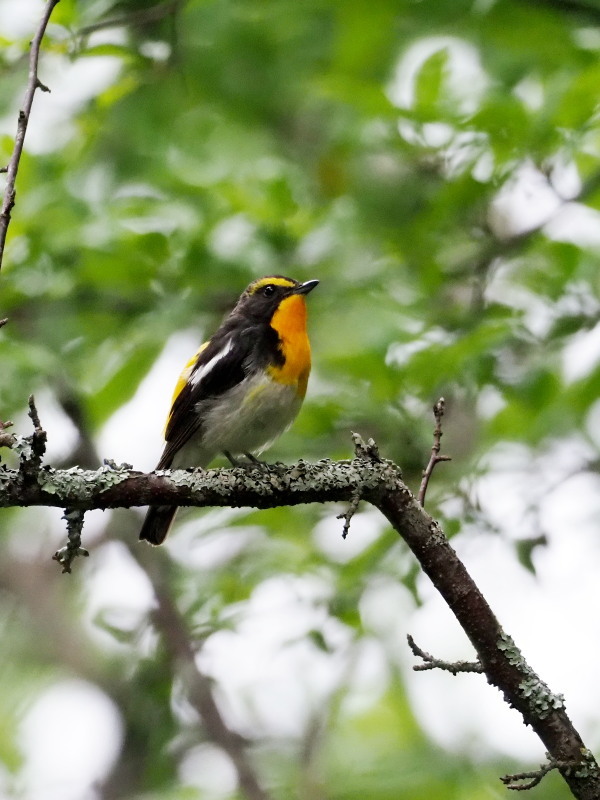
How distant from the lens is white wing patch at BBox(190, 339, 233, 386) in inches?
233

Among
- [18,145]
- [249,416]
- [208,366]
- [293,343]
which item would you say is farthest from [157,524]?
[18,145]

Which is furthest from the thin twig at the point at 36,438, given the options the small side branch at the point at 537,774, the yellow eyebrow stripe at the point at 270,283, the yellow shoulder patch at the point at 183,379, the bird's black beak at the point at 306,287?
the yellow eyebrow stripe at the point at 270,283

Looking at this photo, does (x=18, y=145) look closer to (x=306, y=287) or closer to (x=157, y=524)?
(x=157, y=524)

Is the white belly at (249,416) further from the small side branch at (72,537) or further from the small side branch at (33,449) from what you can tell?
the small side branch at (33,449)

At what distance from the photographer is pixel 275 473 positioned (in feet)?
11.9

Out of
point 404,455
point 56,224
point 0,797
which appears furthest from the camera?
point 0,797

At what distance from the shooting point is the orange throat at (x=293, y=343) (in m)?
5.79

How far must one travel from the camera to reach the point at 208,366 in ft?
19.5

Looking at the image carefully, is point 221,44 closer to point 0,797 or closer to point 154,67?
point 154,67

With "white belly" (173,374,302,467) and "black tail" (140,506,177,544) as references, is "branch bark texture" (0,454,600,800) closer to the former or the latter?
"white belly" (173,374,302,467)

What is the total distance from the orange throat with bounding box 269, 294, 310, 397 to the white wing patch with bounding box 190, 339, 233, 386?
30cm

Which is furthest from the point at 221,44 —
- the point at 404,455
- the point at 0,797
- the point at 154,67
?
the point at 0,797

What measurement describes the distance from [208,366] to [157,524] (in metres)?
0.92

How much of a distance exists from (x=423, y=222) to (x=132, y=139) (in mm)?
2627
